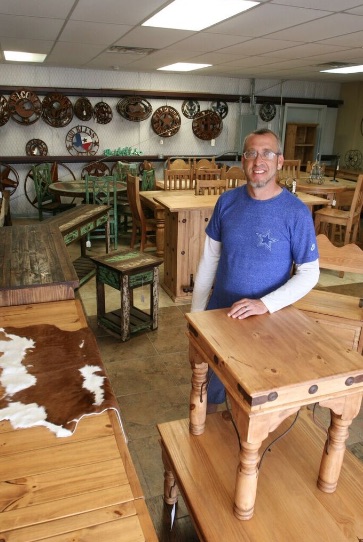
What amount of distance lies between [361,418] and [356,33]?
316cm

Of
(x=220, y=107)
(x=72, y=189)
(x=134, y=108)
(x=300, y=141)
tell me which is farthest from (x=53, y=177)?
(x=300, y=141)

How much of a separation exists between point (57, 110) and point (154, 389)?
5817 millimetres

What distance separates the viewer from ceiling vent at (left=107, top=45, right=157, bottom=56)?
4852 millimetres

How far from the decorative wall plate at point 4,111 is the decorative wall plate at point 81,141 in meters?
0.98

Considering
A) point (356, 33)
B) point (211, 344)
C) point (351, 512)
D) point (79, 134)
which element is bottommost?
point (351, 512)

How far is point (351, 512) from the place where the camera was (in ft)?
4.50

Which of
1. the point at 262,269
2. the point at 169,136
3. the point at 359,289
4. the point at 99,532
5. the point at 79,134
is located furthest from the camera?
the point at 169,136

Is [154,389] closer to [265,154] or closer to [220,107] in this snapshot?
[265,154]

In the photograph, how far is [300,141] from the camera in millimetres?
9047

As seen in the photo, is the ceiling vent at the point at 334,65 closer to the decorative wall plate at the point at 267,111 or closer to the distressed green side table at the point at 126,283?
the decorative wall plate at the point at 267,111

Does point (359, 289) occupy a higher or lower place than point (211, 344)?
lower

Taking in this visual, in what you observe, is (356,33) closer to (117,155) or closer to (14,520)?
(14,520)

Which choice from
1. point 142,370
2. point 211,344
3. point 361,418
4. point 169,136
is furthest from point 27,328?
point 169,136

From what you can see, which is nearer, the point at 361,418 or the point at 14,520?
the point at 14,520
